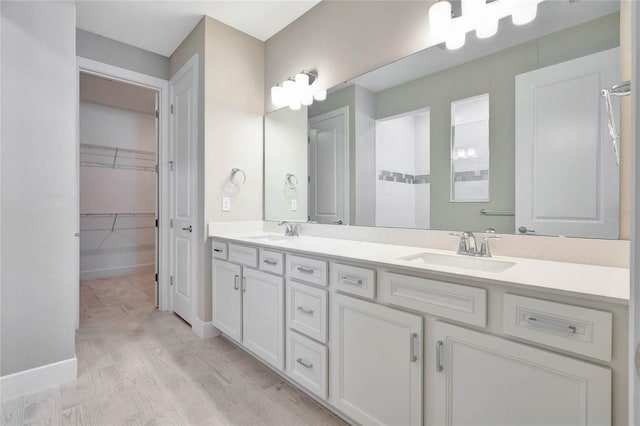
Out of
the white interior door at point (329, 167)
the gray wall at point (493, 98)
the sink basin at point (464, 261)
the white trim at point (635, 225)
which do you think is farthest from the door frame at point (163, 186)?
the white trim at point (635, 225)

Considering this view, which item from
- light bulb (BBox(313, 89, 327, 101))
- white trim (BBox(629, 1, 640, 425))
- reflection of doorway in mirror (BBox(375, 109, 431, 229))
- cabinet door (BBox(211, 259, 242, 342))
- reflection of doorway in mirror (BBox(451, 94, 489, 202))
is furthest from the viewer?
light bulb (BBox(313, 89, 327, 101))

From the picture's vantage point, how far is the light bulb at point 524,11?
1.43 metres

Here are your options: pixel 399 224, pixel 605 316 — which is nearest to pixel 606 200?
pixel 605 316

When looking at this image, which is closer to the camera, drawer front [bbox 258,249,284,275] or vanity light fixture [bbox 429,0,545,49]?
vanity light fixture [bbox 429,0,545,49]

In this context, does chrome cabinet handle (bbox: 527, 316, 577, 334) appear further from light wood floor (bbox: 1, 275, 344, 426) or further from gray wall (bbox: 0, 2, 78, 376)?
gray wall (bbox: 0, 2, 78, 376)

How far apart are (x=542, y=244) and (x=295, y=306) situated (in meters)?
1.23

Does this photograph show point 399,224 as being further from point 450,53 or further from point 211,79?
point 211,79

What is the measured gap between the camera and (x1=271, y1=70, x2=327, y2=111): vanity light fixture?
247 centimetres

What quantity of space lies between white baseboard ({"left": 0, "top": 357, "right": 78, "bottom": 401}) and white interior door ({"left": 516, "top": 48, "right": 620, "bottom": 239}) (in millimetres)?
2647

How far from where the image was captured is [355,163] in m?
2.19

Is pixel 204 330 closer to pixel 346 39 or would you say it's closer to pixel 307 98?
pixel 307 98

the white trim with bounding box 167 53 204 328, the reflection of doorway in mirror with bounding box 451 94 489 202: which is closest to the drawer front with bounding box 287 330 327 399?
the reflection of doorway in mirror with bounding box 451 94 489 202

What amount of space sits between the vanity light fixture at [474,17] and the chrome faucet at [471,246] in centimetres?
98

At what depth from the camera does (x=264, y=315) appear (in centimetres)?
200
